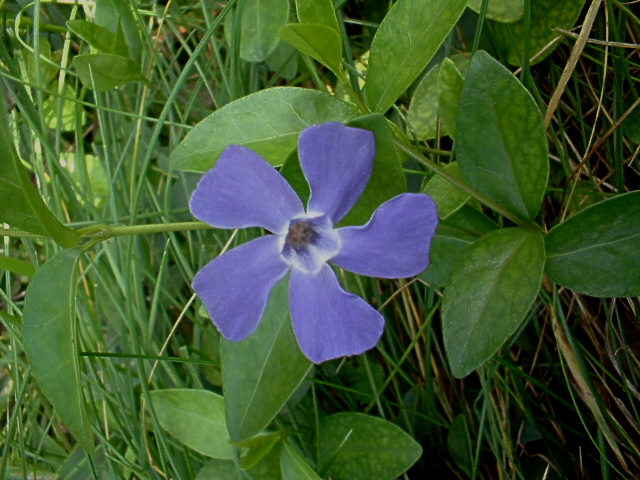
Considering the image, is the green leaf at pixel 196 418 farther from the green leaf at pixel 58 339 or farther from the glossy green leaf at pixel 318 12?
the glossy green leaf at pixel 318 12

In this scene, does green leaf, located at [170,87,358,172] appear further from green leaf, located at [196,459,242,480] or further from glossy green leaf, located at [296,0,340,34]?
green leaf, located at [196,459,242,480]

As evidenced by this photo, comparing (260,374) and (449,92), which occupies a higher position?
(449,92)

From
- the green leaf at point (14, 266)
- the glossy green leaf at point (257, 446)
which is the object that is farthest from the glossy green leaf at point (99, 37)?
the glossy green leaf at point (257, 446)

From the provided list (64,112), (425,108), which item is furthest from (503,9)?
(64,112)

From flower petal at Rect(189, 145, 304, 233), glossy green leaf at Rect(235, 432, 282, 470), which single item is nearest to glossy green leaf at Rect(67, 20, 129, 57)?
flower petal at Rect(189, 145, 304, 233)

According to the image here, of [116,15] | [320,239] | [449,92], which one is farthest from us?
[116,15]

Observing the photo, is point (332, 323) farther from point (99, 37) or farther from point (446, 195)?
point (99, 37)

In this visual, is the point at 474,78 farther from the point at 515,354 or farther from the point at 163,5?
the point at 163,5
